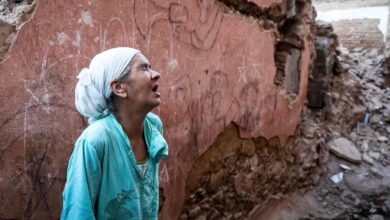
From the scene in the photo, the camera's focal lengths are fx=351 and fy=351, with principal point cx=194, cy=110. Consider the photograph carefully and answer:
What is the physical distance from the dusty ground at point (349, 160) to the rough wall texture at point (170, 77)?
2.57 ft

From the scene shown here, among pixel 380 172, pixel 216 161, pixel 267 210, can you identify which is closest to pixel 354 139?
pixel 380 172

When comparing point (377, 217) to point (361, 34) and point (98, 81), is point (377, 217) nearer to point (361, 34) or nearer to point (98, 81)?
point (98, 81)

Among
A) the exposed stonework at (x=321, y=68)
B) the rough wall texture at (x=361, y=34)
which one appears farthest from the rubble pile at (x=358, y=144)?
the rough wall texture at (x=361, y=34)

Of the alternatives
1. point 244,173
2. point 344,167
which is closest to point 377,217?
point 344,167

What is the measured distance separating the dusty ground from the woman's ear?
2.77 meters

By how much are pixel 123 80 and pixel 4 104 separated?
23.7 inches

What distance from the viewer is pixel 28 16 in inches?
69.1

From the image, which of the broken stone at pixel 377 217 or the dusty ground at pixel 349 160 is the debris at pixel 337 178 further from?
the broken stone at pixel 377 217

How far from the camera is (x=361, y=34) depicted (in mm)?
9039

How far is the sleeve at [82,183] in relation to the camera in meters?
1.35

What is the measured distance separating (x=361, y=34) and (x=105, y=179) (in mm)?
9188

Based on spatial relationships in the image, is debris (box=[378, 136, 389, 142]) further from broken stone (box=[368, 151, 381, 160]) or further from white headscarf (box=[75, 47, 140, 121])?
white headscarf (box=[75, 47, 140, 121])

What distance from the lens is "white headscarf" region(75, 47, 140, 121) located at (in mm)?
1472

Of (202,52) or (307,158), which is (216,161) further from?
(307,158)
